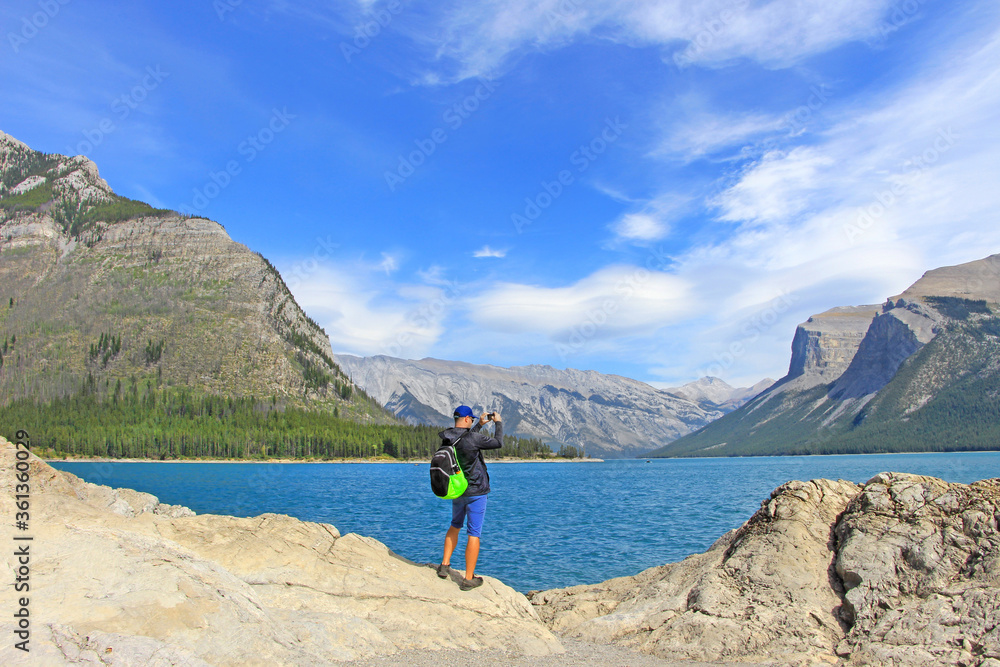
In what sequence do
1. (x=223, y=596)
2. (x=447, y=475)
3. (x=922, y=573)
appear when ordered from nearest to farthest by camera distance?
(x=223, y=596)
(x=447, y=475)
(x=922, y=573)

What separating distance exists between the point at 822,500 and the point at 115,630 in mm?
15584

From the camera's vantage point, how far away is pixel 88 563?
30.4ft

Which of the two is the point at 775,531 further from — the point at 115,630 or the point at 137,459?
the point at 137,459

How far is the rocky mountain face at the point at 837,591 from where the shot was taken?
431 inches

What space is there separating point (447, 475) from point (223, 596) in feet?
14.3

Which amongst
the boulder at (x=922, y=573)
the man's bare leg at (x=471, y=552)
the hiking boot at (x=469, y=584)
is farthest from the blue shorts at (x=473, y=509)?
the boulder at (x=922, y=573)

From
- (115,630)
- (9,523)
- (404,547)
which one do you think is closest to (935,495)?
(115,630)

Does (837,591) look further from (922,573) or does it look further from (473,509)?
(473,509)

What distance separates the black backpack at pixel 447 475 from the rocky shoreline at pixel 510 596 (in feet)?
8.03

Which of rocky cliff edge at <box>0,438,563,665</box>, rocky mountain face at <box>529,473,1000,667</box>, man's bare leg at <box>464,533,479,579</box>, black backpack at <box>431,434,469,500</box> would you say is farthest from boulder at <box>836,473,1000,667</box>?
black backpack at <box>431,434,469,500</box>

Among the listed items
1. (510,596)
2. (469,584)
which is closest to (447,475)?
(469,584)

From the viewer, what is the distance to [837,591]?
509 inches

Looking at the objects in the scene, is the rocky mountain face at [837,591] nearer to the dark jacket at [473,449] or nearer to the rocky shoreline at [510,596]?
the rocky shoreline at [510,596]

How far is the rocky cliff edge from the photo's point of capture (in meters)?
7.81
